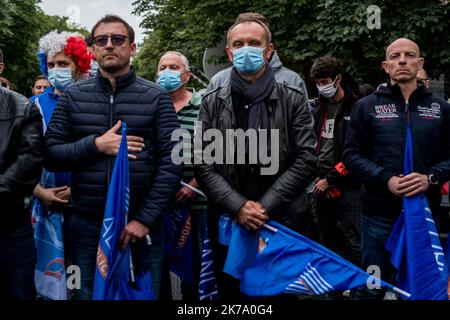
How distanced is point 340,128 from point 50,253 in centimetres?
284

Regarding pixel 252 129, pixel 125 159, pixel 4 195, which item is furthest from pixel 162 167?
pixel 4 195

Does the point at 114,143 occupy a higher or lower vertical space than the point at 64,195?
higher

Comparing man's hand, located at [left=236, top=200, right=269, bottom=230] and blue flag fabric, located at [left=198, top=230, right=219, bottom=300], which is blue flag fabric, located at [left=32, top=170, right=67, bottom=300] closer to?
blue flag fabric, located at [left=198, top=230, right=219, bottom=300]

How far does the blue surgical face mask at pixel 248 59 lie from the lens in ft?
14.1

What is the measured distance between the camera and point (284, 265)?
13.2ft

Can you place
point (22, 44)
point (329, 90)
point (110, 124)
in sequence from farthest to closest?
point (22, 44)
point (329, 90)
point (110, 124)

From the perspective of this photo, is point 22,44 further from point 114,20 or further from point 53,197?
point 114,20

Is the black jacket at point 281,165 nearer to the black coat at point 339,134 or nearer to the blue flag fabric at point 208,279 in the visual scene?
the blue flag fabric at point 208,279

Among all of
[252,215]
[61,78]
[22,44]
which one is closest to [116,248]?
[252,215]

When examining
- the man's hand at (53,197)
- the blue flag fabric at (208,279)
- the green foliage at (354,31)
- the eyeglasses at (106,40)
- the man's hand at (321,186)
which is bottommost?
the blue flag fabric at (208,279)

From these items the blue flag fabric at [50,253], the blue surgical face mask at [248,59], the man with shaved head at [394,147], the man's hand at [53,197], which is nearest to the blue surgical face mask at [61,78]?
the blue flag fabric at [50,253]

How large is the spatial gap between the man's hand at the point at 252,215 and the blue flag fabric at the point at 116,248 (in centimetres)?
70
